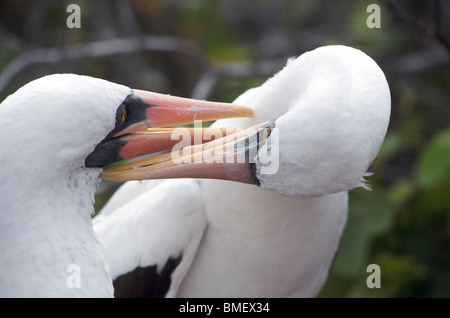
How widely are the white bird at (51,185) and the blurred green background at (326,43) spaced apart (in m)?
2.44

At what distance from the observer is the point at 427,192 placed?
16.9 feet

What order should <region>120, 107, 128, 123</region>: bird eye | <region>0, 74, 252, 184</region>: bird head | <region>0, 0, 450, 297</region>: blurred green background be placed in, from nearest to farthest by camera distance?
<region>0, 74, 252, 184</region>: bird head < <region>120, 107, 128, 123</region>: bird eye < <region>0, 0, 450, 297</region>: blurred green background

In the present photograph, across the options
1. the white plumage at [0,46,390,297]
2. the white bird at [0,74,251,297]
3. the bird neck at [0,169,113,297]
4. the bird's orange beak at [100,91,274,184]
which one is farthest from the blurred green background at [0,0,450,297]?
the bird neck at [0,169,113,297]

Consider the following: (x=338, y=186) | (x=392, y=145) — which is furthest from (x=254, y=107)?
(x=392, y=145)

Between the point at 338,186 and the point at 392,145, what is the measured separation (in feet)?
8.22

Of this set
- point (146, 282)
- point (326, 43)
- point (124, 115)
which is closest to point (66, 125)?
point (124, 115)

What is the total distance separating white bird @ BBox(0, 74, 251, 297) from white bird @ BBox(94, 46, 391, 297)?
412 millimetres

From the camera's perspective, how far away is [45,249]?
8.50ft

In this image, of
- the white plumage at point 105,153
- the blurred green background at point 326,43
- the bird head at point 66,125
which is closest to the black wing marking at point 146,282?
the white plumage at point 105,153

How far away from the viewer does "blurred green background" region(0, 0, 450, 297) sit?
199 inches

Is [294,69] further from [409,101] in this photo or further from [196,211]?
[409,101]

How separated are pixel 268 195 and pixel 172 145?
2.22 ft

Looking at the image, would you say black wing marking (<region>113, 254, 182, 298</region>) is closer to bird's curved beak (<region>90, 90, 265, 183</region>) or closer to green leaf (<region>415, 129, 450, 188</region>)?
bird's curved beak (<region>90, 90, 265, 183</region>)

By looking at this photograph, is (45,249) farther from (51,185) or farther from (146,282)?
(146,282)
